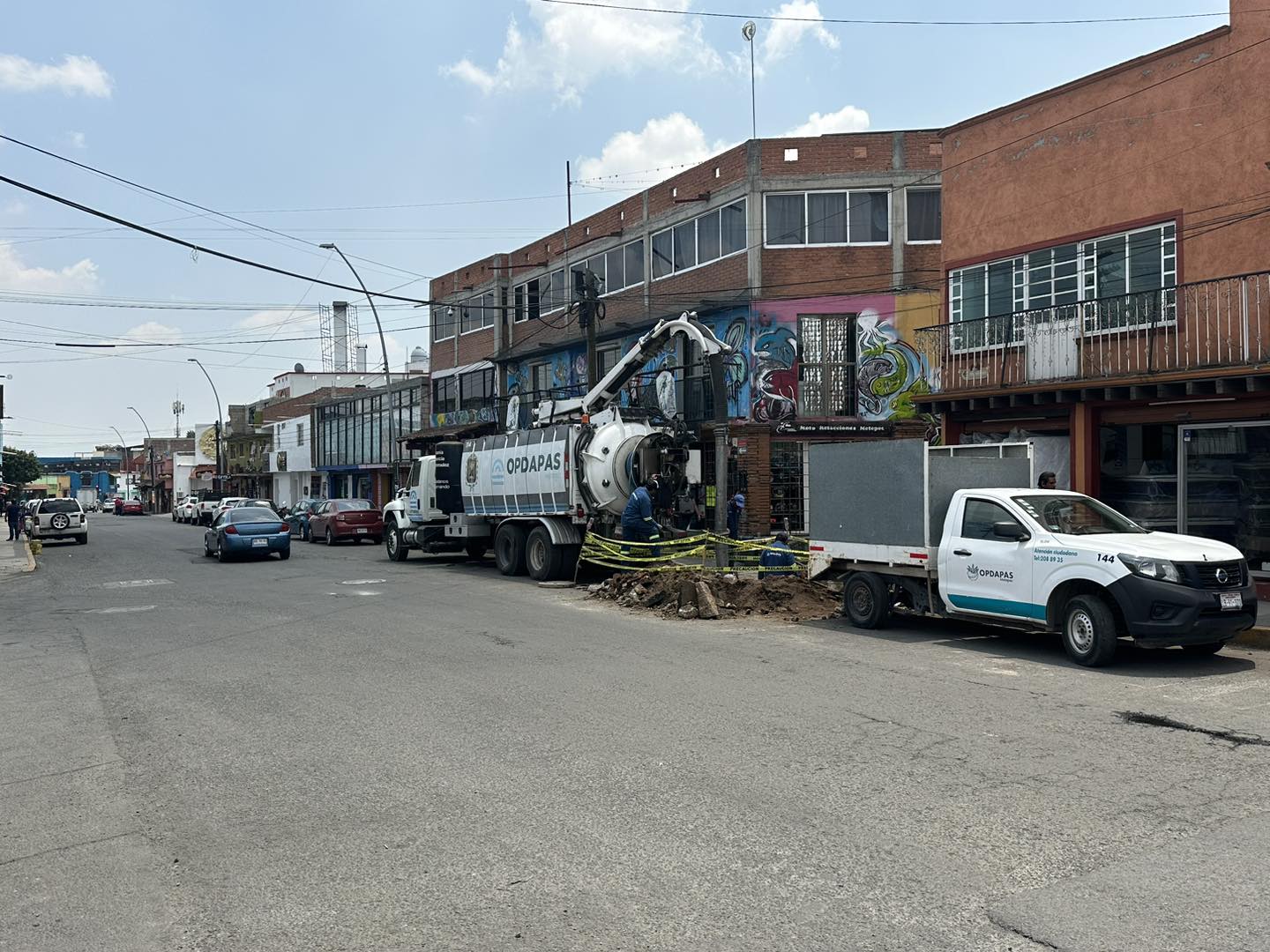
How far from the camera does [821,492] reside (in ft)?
47.8

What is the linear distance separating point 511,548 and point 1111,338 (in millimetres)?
12411

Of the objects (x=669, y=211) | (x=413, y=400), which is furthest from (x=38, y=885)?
(x=413, y=400)

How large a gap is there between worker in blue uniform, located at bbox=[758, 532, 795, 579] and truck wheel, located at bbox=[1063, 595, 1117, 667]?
5.85 m

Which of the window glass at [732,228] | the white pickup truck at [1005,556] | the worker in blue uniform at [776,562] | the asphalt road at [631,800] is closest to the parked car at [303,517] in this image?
the window glass at [732,228]

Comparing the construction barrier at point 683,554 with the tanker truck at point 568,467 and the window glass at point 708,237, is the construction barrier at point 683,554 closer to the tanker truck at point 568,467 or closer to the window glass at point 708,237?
the tanker truck at point 568,467

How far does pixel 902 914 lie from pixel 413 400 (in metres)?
48.1

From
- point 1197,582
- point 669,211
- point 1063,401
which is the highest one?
point 669,211

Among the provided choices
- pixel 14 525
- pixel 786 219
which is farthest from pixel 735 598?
pixel 14 525

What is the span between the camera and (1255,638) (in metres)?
12.0

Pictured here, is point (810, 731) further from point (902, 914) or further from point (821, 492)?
point (821, 492)

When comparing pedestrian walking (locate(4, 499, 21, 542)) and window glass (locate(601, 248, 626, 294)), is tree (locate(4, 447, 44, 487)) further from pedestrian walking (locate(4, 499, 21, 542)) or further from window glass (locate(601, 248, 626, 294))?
window glass (locate(601, 248, 626, 294))

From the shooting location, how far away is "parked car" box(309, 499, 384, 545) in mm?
35281

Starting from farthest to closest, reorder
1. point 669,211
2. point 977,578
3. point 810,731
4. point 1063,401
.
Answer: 1. point 669,211
2. point 1063,401
3. point 977,578
4. point 810,731

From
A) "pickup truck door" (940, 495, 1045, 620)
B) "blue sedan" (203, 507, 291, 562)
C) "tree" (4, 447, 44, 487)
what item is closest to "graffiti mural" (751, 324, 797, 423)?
"blue sedan" (203, 507, 291, 562)
